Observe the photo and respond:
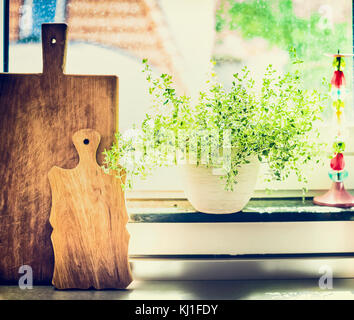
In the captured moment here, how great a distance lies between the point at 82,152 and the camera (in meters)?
0.83

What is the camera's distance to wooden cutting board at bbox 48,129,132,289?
2.66ft

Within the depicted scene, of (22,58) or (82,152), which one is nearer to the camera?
(82,152)

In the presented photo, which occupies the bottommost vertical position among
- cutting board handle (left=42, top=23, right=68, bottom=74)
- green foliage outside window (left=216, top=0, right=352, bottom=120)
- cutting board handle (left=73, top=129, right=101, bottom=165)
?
cutting board handle (left=73, top=129, right=101, bottom=165)

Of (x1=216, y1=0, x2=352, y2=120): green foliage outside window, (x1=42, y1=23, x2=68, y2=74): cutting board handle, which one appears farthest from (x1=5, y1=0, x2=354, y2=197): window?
(x1=42, y1=23, x2=68, y2=74): cutting board handle

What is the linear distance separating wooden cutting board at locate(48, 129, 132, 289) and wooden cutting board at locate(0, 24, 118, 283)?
0.04m

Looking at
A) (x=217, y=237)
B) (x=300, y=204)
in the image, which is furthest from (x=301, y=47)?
(x=217, y=237)

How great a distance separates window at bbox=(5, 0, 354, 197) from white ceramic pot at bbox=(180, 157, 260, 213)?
182 millimetres

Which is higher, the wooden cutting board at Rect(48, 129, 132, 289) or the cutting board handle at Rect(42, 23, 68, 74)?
the cutting board handle at Rect(42, 23, 68, 74)

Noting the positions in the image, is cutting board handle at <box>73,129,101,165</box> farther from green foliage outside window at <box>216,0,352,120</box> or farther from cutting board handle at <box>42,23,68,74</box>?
green foliage outside window at <box>216,0,352,120</box>

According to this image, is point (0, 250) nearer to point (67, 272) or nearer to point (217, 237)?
point (67, 272)

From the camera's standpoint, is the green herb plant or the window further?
the window

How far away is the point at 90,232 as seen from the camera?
81cm

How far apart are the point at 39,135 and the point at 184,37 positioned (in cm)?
47
